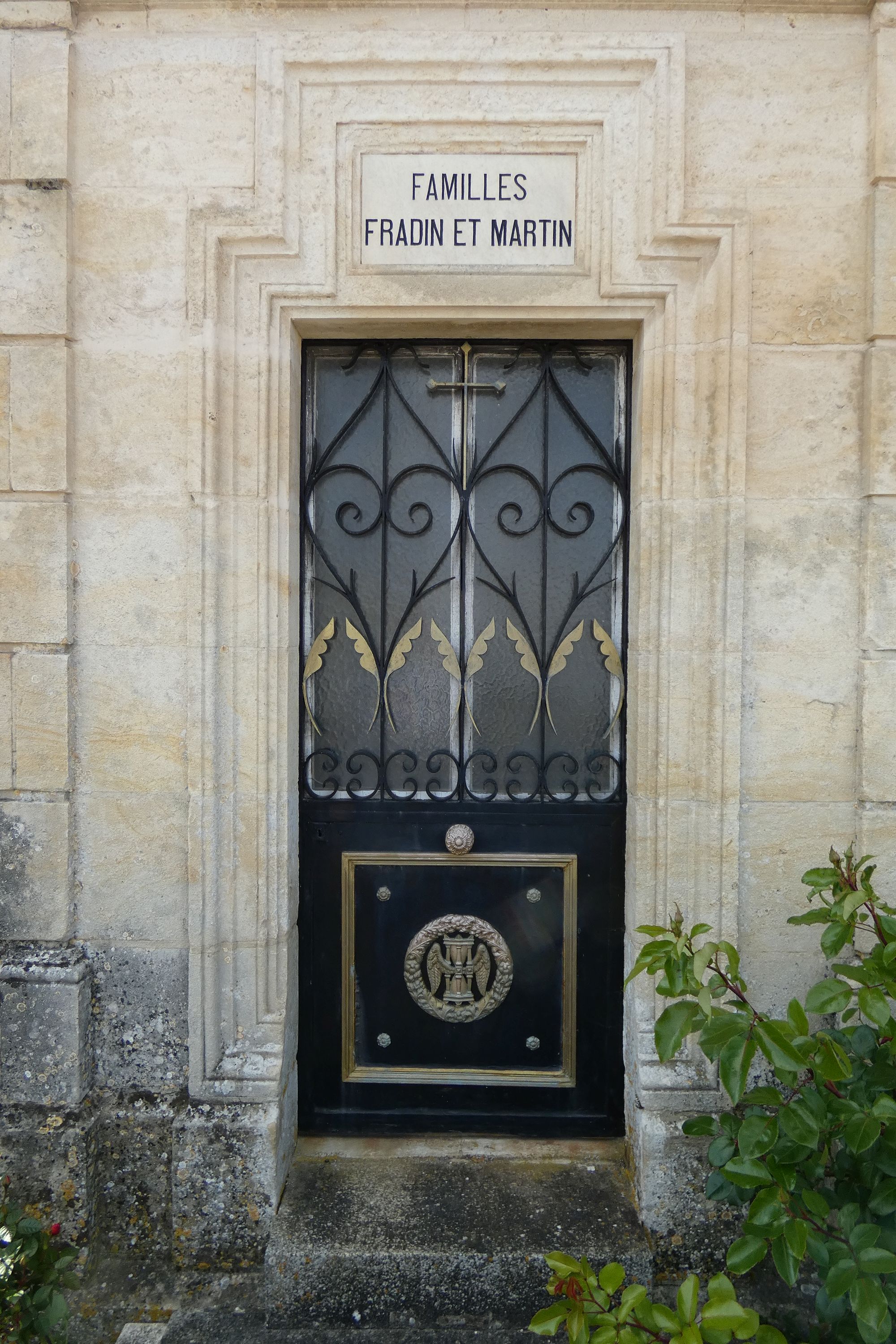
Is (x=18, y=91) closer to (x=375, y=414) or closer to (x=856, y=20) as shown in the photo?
(x=375, y=414)

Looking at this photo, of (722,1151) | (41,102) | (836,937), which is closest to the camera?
(836,937)

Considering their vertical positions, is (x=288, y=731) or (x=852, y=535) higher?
(x=852, y=535)

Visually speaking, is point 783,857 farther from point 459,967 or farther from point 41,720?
point 41,720

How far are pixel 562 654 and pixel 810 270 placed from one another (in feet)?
4.86

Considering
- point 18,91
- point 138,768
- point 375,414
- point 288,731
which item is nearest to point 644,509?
point 375,414

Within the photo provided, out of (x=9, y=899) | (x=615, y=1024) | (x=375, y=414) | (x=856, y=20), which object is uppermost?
(x=856, y=20)

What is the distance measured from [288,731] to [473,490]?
1.08 meters

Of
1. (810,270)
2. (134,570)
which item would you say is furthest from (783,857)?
(134,570)

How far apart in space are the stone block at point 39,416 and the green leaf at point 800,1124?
108 inches

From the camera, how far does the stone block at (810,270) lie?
288cm

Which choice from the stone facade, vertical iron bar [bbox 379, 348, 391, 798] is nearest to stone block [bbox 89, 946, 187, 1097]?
the stone facade

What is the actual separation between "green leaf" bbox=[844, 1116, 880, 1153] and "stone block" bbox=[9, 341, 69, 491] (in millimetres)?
2882

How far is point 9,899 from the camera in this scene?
9.89ft

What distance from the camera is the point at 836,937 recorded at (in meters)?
2.26
